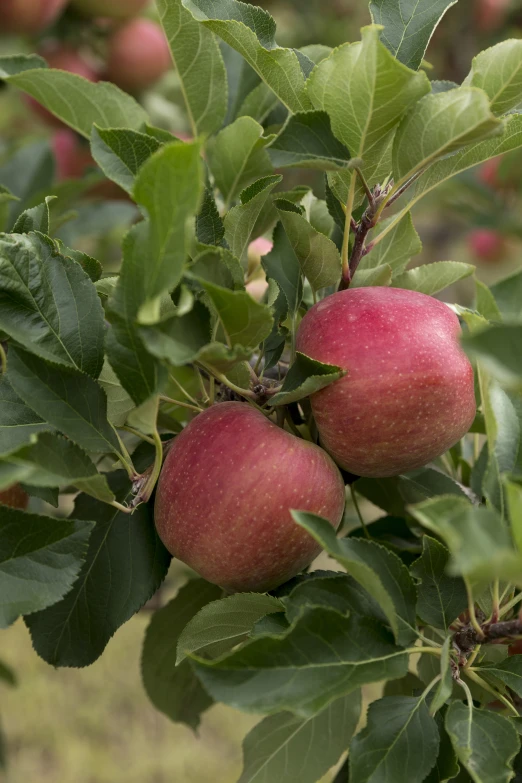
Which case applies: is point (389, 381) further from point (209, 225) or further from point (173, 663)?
point (173, 663)

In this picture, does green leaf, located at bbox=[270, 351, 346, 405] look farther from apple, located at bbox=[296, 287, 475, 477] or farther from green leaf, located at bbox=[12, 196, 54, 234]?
green leaf, located at bbox=[12, 196, 54, 234]

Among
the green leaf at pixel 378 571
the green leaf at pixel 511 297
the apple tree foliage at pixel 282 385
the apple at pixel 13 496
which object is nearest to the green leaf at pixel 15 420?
the apple tree foliage at pixel 282 385

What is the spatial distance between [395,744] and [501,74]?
1.42ft

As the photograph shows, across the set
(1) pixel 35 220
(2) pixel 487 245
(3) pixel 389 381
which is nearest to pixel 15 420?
(1) pixel 35 220

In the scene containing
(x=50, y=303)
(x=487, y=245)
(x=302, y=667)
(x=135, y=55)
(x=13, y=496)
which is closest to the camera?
(x=302, y=667)

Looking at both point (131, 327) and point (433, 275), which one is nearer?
point (131, 327)

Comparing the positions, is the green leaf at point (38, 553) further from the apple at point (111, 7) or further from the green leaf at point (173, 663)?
the apple at point (111, 7)

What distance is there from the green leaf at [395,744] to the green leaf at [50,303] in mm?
297

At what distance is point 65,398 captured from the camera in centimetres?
53

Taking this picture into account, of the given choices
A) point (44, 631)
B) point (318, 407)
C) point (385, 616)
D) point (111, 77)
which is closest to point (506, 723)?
point (385, 616)

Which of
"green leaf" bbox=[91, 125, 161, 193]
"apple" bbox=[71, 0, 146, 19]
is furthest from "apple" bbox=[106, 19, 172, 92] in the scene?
"green leaf" bbox=[91, 125, 161, 193]

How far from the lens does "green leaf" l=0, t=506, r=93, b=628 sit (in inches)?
20.1

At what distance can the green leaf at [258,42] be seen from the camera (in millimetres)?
533

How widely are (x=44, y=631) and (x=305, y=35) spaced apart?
1.87 meters
